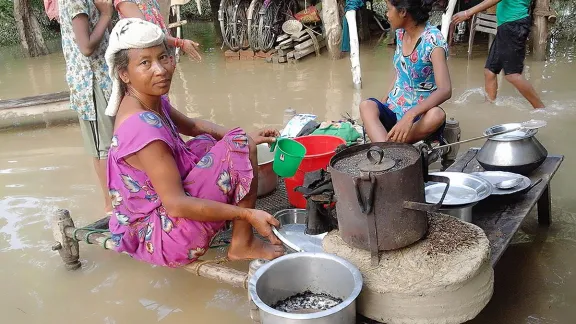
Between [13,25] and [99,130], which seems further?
[13,25]

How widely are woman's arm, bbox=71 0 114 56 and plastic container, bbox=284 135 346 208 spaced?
1.29 metres

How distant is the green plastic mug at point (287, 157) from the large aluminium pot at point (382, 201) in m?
0.59

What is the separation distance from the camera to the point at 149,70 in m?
2.17

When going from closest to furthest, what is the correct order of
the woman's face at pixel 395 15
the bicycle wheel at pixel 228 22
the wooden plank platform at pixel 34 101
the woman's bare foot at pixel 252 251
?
1. the woman's bare foot at pixel 252 251
2. the woman's face at pixel 395 15
3. the wooden plank platform at pixel 34 101
4. the bicycle wheel at pixel 228 22

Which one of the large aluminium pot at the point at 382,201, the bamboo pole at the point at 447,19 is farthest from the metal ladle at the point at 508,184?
the bamboo pole at the point at 447,19

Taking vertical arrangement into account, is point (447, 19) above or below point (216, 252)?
above

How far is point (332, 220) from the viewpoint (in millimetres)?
2174

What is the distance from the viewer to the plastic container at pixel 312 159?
110 inches

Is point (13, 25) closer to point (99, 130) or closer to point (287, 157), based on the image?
point (99, 130)

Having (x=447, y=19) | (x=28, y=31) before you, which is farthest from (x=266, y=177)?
(x=28, y=31)

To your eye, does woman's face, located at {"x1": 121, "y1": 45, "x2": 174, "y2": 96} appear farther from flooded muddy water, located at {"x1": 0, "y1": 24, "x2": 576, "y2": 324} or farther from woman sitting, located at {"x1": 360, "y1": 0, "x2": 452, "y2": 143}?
woman sitting, located at {"x1": 360, "y1": 0, "x2": 452, "y2": 143}

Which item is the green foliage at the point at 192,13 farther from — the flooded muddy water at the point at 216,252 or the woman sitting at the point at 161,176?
the woman sitting at the point at 161,176

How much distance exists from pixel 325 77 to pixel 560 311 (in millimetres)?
5148

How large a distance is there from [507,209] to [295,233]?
41.6 inches
